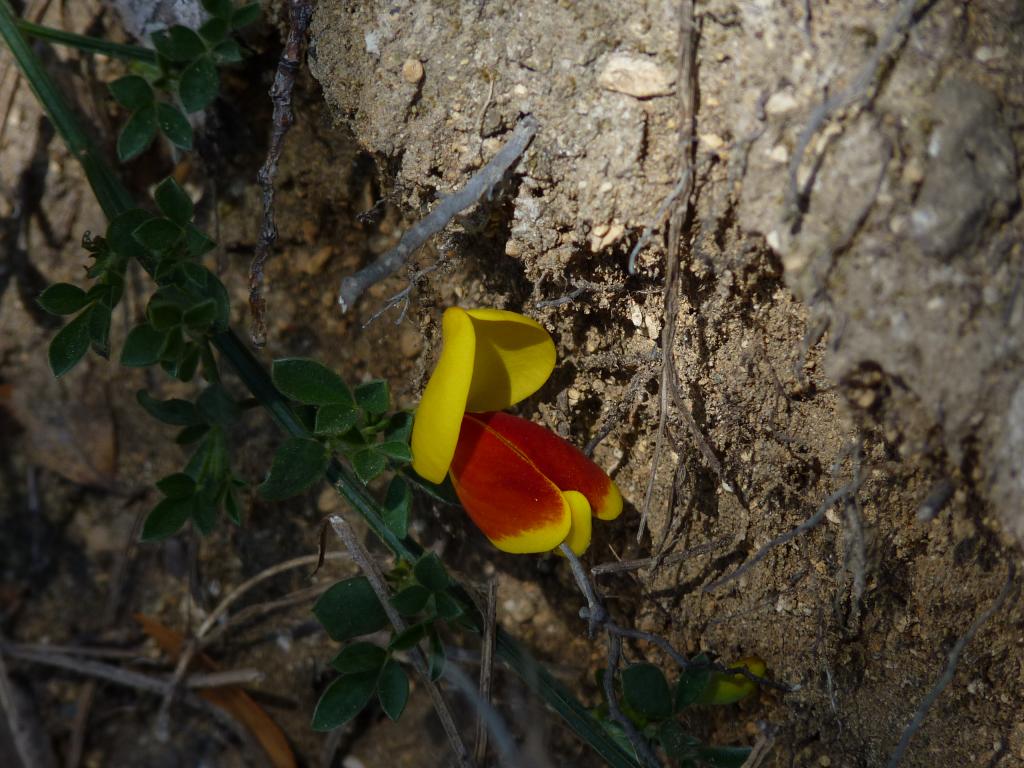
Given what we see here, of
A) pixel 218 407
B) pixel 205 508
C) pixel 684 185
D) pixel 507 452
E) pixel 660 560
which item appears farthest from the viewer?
pixel 218 407

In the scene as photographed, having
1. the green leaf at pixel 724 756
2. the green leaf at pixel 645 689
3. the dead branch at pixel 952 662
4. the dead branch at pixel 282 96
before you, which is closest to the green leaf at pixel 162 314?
the dead branch at pixel 282 96

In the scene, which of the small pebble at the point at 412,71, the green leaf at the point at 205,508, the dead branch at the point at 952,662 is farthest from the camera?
Answer: the green leaf at the point at 205,508

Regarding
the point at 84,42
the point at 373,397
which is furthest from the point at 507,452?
the point at 84,42

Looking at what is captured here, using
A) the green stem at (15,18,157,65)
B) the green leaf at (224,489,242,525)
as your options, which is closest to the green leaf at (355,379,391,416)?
the green leaf at (224,489,242,525)

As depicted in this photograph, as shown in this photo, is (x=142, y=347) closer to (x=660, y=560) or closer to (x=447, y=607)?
(x=447, y=607)

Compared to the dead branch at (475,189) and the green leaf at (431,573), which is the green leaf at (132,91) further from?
the green leaf at (431,573)

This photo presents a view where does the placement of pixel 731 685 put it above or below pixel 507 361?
below
